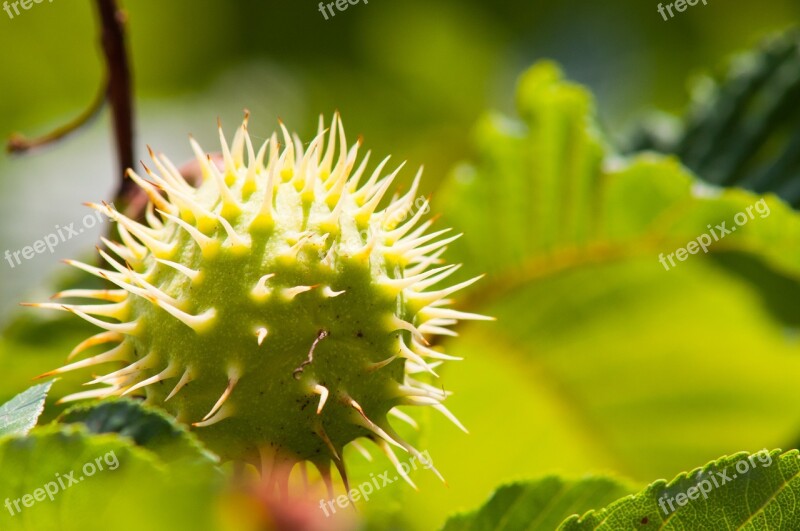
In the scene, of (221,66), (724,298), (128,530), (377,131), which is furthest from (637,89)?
(128,530)

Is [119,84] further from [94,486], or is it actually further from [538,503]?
[538,503]

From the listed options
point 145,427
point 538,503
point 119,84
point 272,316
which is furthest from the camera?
point 119,84

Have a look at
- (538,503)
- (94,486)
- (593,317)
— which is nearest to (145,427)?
(94,486)

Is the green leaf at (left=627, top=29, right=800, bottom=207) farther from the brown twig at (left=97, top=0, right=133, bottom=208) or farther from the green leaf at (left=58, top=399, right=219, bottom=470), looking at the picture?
the green leaf at (left=58, top=399, right=219, bottom=470)

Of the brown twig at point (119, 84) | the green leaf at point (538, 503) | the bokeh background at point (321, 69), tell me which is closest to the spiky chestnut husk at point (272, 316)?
the green leaf at point (538, 503)

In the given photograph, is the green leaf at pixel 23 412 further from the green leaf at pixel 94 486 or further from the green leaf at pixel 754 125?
the green leaf at pixel 754 125

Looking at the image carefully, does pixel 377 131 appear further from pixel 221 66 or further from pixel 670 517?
pixel 670 517
